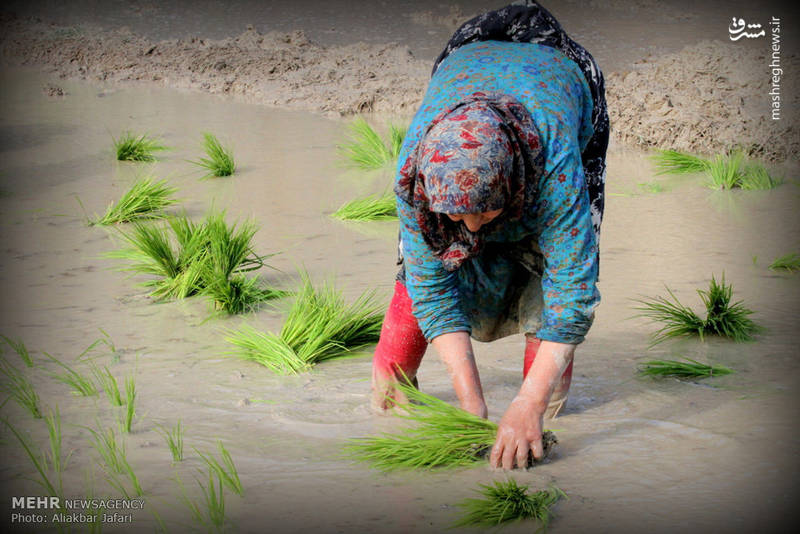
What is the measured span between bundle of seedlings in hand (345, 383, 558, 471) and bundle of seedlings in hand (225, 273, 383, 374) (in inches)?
32.0

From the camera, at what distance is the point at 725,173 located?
5.56 meters

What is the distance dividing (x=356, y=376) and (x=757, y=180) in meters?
3.34

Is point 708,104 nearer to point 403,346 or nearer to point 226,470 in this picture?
point 403,346

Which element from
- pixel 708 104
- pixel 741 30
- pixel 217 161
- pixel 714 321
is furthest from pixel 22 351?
pixel 741 30

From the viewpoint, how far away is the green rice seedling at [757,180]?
18.0ft

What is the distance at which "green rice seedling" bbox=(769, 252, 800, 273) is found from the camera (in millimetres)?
4156

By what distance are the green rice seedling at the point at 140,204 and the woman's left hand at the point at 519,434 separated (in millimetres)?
3206

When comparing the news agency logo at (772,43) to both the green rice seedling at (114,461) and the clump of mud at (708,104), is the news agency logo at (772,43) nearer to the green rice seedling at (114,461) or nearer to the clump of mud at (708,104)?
the clump of mud at (708,104)

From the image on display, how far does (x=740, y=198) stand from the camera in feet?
17.5

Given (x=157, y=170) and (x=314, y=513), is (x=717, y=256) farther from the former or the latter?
(x=157, y=170)

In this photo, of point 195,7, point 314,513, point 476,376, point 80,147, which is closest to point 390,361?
point 476,376

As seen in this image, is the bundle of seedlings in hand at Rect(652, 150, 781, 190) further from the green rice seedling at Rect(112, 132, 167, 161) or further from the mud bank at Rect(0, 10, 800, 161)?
the green rice seedling at Rect(112, 132, 167, 161)

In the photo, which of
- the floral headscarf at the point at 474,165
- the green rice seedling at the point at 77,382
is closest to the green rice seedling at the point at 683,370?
the floral headscarf at the point at 474,165

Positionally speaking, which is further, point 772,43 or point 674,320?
point 772,43
